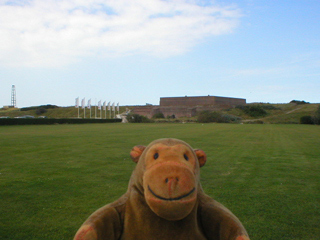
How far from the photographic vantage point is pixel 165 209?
5.62 ft

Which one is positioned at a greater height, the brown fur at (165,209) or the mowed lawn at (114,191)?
the brown fur at (165,209)

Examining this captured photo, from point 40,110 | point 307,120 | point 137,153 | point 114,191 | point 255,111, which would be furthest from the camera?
point 40,110

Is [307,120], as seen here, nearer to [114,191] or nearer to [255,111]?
[255,111]

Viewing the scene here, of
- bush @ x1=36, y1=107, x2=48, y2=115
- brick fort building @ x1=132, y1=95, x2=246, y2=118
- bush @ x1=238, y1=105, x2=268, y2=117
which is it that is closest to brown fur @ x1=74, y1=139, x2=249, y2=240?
brick fort building @ x1=132, y1=95, x2=246, y2=118

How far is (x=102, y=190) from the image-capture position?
508 cm

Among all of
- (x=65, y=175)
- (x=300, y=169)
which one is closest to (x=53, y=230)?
(x=65, y=175)

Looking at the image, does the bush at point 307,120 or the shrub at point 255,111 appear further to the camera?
the shrub at point 255,111

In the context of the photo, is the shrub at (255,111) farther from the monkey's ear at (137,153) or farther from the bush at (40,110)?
the monkey's ear at (137,153)

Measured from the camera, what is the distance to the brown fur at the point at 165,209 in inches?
A: 68.4

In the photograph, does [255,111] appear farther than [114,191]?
Yes

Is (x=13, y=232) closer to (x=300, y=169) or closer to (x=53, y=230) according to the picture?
(x=53, y=230)

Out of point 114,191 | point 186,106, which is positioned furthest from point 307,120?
point 114,191

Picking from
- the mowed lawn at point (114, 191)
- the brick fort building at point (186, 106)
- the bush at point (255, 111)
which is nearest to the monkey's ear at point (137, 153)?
the mowed lawn at point (114, 191)

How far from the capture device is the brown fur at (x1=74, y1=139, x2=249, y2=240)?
1.74m
